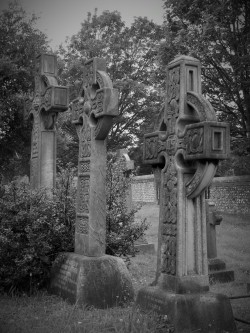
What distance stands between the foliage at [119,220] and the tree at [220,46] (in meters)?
11.9

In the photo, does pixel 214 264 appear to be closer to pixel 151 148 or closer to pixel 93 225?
pixel 93 225

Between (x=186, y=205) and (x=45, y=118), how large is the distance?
5.07 metres

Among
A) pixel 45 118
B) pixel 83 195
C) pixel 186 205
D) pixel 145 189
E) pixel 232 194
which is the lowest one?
pixel 186 205

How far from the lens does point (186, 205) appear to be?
5188 mm

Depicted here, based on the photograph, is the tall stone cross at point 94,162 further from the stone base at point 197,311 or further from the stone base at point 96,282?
the stone base at point 197,311

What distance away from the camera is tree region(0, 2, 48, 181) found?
1373cm

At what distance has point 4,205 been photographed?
285 inches

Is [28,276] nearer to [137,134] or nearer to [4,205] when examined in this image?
[4,205]

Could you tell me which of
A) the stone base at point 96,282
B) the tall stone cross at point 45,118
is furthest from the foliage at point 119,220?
the tall stone cross at point 45,118

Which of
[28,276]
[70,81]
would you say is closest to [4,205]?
[28,276]

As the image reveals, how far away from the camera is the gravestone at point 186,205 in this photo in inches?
193

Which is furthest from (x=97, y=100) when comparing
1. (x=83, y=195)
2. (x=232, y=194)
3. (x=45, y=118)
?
(x=232, y=194)

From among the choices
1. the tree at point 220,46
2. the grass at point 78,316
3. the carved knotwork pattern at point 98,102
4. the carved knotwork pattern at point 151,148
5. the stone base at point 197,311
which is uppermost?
→ the tree at point 220,46

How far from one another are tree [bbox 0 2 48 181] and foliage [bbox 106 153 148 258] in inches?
210
